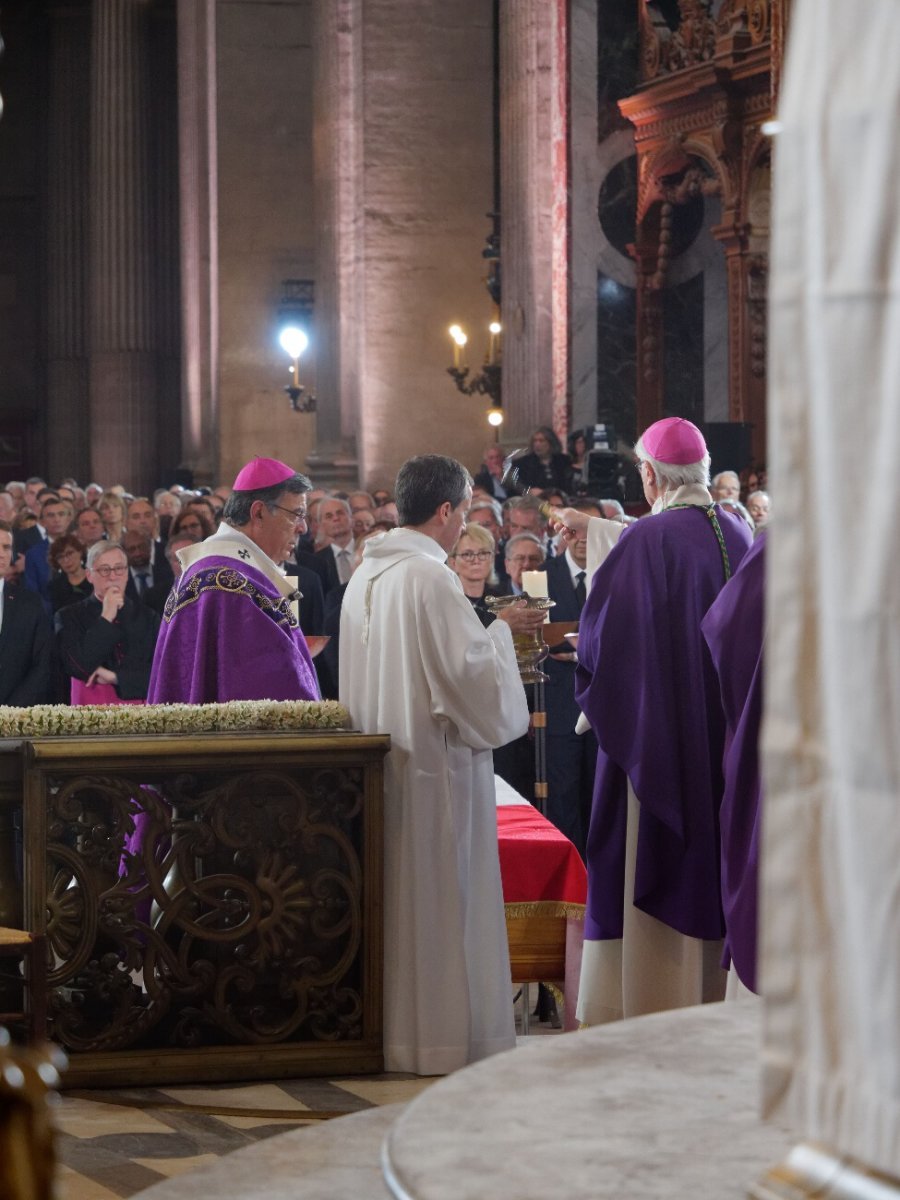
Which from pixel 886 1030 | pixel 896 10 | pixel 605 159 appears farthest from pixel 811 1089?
pixel 605 159

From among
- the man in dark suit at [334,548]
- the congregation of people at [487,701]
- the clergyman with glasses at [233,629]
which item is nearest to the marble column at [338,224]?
the man in dark suit at [334,548]

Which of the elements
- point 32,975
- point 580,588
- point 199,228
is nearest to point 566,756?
point 580,588

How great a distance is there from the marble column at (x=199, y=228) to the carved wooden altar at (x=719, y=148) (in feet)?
27.6

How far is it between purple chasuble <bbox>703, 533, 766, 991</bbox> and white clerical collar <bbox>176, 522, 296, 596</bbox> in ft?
6.80

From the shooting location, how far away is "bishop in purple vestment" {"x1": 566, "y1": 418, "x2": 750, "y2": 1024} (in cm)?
667

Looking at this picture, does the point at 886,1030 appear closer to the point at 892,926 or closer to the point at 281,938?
the point at 892,926

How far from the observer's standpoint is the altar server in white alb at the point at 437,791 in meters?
5.92

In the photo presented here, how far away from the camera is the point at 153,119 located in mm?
32812

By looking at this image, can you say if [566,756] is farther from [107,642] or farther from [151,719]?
[151,719]

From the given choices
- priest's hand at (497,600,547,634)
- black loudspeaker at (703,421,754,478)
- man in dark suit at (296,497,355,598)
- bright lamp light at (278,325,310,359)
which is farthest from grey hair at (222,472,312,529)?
bright lamp light at (278,325,310,359)

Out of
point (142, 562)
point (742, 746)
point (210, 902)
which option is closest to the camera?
point (742, 746)

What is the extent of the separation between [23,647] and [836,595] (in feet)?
25.5

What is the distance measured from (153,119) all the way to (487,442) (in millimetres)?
15695

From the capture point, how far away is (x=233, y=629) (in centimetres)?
720
